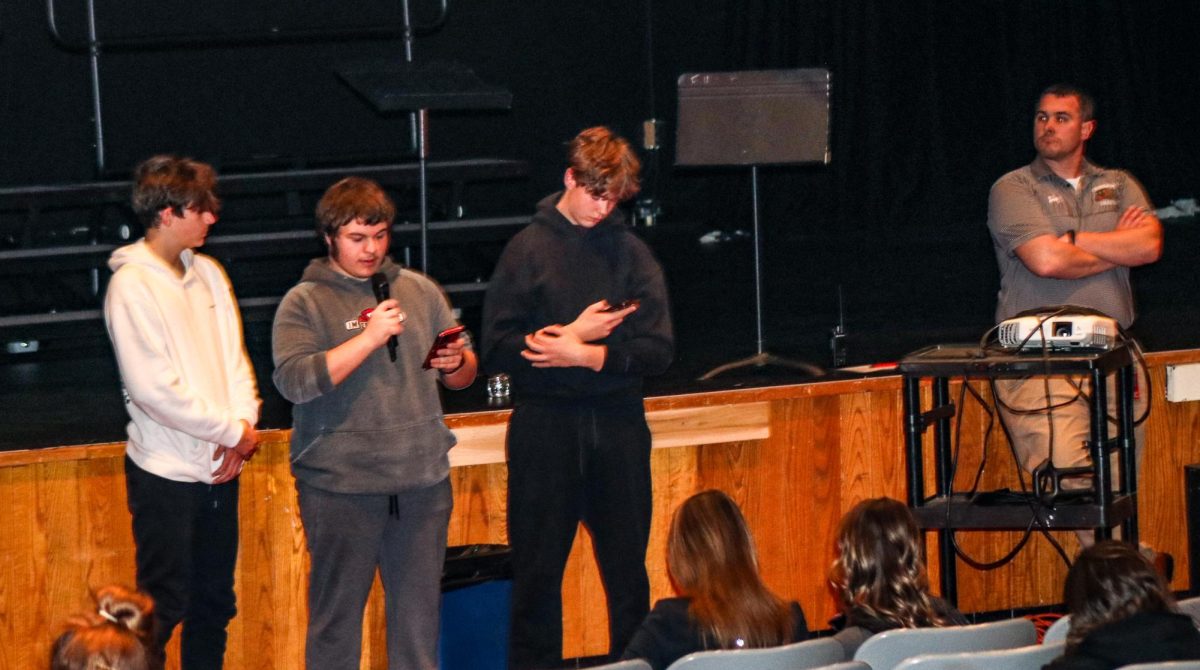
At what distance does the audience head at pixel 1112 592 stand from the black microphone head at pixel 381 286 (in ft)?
5.53

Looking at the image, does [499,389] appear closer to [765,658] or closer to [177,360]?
[177,360]

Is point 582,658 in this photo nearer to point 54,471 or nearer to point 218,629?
point 218,629

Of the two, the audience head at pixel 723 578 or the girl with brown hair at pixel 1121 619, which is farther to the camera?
the audience head at pixel 723 578

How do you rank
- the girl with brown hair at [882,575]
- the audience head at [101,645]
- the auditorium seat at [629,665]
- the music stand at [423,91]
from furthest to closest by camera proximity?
the music stand at [423,91], the girl with brown hair at [882,575], the auditorium seat at [629,665], the audience head at [101,645]

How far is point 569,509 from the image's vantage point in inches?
160

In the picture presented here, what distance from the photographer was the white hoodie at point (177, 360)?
3639mm

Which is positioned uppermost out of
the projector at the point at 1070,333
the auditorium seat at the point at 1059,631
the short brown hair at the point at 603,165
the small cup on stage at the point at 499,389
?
the short brown hair at the point at 603,165

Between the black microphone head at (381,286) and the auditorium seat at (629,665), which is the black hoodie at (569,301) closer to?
the black microphone head at (381,286)

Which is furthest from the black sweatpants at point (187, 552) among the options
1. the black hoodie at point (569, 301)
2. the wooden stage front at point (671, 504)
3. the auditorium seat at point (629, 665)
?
the auditorium seat at point (629, 665)

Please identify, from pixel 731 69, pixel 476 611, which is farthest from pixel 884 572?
pixel 731 69

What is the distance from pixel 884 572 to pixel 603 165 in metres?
1.26

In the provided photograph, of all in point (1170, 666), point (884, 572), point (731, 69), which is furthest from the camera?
point (731, 69)

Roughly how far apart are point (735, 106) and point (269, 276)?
136 inches

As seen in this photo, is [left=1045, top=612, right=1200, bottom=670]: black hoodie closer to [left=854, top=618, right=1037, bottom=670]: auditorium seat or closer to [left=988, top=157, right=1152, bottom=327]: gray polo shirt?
[left=854, top=618, right=1037, bottom=670]: auditorium seat
